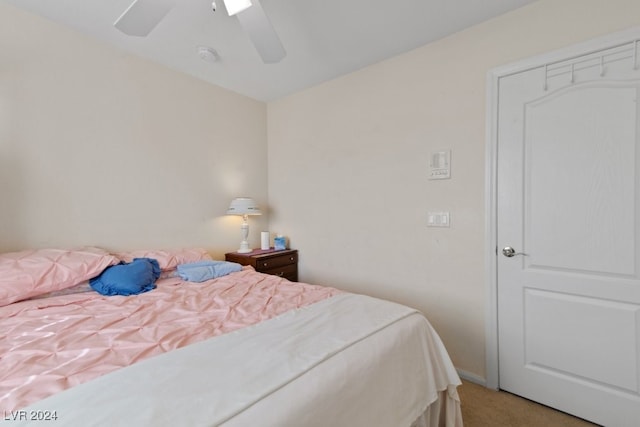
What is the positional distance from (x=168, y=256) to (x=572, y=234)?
9.20 feet

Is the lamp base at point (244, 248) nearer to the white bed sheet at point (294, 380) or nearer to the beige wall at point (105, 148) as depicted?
the beige wall at point (105, 148)

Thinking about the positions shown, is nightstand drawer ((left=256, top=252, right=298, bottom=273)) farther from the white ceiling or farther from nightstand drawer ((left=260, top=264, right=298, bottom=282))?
the white ceiling

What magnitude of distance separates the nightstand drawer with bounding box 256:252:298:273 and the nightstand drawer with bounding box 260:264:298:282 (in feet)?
0.11

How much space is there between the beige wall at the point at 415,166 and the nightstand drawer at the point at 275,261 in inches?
5.0

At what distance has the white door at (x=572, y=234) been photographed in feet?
5.11

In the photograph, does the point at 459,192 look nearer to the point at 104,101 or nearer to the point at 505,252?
the point at 505,252

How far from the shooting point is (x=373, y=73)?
2.58 metres

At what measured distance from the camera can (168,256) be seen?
7.63 ft

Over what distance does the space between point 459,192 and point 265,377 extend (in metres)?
1.84

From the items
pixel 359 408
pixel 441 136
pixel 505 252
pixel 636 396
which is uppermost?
pixel 441 136

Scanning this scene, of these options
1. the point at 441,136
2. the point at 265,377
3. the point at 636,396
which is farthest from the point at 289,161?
the point at 636,396

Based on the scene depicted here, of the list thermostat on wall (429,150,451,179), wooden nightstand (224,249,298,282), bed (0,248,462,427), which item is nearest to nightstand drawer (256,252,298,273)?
wooden nightstand (224,249,298,282)

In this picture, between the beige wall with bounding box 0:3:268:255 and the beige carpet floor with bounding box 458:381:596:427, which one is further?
the beige wall with bounding box 0:3:268:255

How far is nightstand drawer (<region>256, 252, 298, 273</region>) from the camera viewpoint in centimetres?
288
